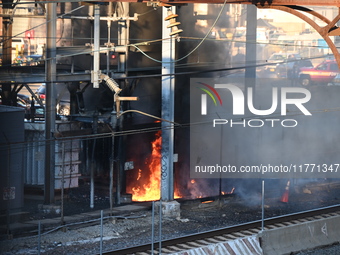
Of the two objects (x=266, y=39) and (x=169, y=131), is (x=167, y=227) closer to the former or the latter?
(x=169, y=131)

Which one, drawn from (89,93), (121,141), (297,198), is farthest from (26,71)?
(297,198)

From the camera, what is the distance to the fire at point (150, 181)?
17812 mm

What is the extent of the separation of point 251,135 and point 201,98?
77.1 inches

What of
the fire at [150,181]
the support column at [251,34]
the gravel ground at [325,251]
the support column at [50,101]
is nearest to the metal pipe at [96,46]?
the support column at [50,101]

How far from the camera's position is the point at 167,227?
14.6 metres

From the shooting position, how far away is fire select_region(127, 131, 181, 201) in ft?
58.4

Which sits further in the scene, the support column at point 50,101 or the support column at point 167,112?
the support column at point 167,112

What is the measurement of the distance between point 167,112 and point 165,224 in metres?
2.74

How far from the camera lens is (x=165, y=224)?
14.9 m

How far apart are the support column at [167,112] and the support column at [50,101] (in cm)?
260

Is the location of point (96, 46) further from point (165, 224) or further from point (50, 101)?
point (165, 224)

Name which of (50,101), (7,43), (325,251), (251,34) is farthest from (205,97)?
(325,251)

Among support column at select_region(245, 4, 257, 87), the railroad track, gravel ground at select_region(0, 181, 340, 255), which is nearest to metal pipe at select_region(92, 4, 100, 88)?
gravel ground at select_region(0, 181, 340, 255)

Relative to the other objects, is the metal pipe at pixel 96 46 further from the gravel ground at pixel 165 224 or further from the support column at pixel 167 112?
the gravel ground at pixel 165 224
